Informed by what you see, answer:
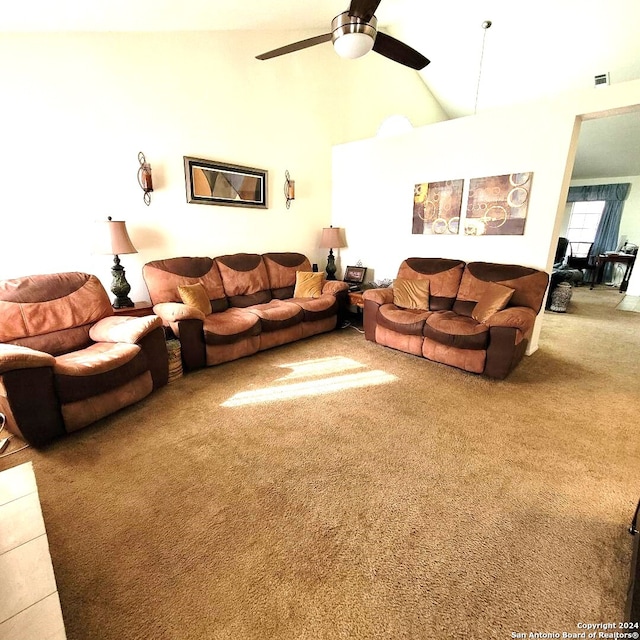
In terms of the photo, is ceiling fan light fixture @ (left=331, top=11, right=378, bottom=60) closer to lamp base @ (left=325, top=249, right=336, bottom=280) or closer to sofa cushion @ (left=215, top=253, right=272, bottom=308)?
sofa cushion @ (left=215, top=253, right=272, bottom=308)

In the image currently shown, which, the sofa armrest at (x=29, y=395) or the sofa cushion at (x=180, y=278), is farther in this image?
the sofa cushion at (x=180, y=278)

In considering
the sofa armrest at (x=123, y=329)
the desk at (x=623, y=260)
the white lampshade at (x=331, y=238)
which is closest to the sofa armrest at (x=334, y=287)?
the white lampshade at (x=331, y=238)

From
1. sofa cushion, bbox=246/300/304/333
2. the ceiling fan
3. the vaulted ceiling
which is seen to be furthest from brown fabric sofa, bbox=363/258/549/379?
the vaulted ceiling

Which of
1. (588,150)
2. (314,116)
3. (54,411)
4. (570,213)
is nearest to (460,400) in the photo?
(54,411)

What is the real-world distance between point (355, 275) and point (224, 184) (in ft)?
6.65

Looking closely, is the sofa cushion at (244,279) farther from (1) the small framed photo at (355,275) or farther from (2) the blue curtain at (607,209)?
(2) the blue curtain at (607,209)

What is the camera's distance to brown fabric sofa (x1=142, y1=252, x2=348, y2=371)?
299 cm

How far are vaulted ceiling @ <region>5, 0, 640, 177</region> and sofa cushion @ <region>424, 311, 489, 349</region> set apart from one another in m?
3.15

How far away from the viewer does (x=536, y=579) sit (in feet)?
4.15

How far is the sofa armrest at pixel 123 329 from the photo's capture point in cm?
240

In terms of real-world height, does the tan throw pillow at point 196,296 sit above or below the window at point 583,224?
below

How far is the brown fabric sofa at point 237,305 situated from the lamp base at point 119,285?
23 centimetres

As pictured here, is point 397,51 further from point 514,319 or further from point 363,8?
point 514,319

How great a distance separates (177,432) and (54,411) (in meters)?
0.70
